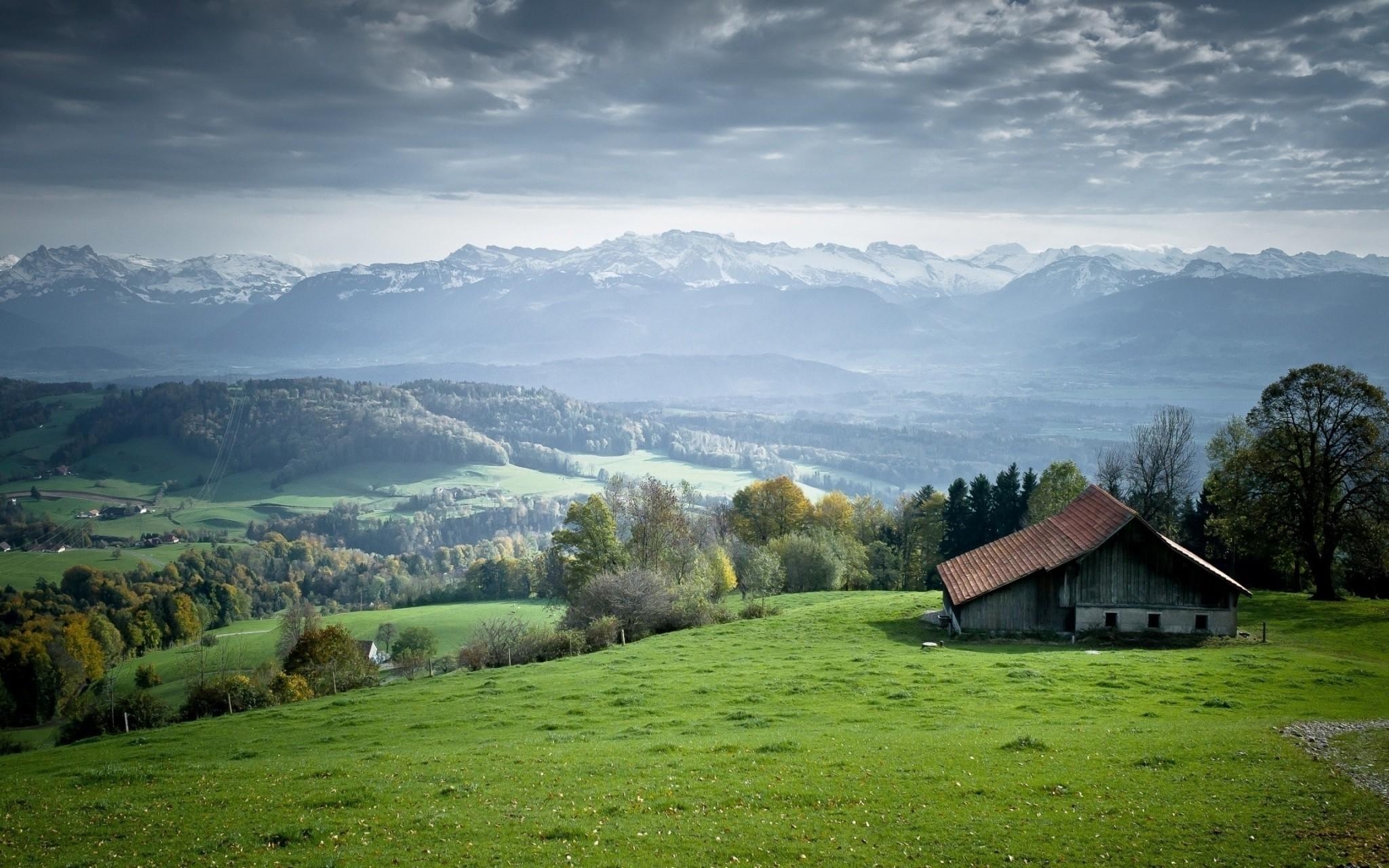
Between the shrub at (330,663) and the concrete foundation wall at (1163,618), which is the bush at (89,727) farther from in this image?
the concrete foundation wall at (1163,618)

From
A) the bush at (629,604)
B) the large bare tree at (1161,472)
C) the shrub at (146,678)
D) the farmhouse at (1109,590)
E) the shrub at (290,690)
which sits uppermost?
the large bare tree at (1161,472)

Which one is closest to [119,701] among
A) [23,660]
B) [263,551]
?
[23,660]

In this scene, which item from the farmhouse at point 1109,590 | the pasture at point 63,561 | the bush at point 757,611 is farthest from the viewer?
the pasture at point 63,561

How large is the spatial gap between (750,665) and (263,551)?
148 meters

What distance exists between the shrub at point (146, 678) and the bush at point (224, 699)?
4676cm

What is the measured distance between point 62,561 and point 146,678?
85.0 meters

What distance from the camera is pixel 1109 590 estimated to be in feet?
134

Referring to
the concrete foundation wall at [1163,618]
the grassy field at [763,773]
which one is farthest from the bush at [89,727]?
the concrete foundation wall at [1163,618]

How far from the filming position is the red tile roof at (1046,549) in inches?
1614

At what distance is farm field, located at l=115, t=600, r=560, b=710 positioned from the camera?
257 feet

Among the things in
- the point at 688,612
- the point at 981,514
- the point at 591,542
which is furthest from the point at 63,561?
the point at 981,514

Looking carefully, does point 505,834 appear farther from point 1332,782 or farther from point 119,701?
point 119,701

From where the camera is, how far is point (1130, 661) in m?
32.4

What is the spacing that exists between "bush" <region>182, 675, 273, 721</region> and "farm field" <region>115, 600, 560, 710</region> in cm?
3124
